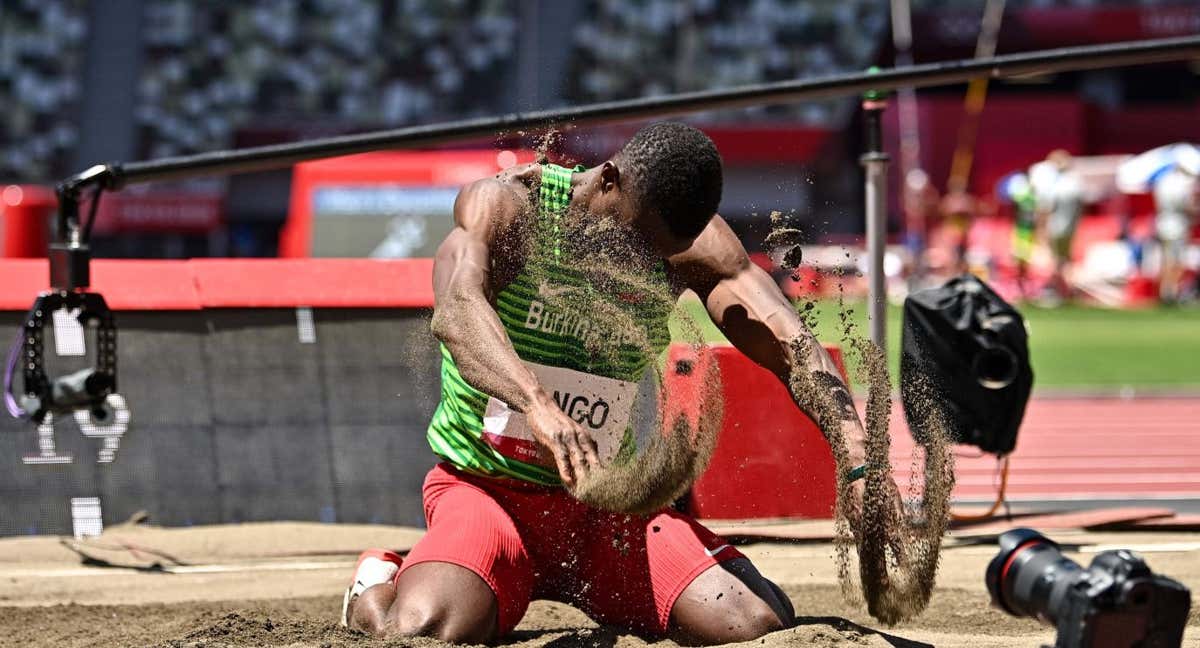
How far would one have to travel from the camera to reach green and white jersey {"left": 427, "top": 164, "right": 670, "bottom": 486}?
3.87 meters

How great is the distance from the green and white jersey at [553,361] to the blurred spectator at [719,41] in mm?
24494

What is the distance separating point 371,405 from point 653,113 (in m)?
1.94

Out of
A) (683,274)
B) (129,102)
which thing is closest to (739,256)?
(683,274)

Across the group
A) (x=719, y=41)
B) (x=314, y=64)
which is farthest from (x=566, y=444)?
(x=314, y=64)

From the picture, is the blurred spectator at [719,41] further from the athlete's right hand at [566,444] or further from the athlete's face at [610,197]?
the athlete's right hand at [566,444]

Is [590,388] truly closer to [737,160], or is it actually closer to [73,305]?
[73,305]

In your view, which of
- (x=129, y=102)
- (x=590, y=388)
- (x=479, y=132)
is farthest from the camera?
(x=129, y=102)

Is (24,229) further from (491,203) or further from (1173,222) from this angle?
(1173,222)

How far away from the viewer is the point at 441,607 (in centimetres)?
370

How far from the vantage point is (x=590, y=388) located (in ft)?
13.0

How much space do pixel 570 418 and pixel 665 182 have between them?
62 cm

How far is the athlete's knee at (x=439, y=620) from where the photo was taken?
3674 mm

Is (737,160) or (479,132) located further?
(737,160)

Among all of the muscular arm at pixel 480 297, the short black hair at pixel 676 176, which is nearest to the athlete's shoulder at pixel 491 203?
the muscular arm at pixel 480 297
